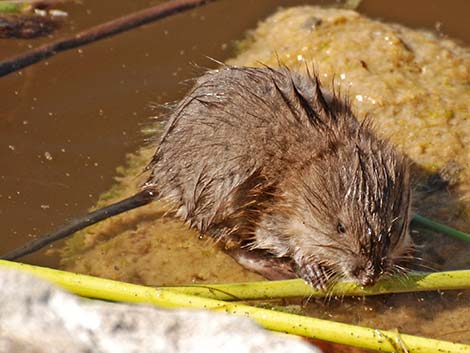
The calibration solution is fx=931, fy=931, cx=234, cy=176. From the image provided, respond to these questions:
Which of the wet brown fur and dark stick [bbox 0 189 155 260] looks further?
dark stick [bbox 0 189 155 260]

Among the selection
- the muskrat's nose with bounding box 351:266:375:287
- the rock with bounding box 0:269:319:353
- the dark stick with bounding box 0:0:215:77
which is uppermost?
the dark stick with bounding box 0:0:215:77

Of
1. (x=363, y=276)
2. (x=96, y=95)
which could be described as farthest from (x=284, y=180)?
(x=96, y=95)

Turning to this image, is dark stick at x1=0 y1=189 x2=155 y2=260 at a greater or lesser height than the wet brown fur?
lesser

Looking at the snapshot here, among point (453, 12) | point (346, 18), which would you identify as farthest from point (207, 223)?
point (453, 12)

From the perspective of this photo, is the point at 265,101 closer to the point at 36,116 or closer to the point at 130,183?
the point at 130,183

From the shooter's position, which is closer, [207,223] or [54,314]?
[54,314]

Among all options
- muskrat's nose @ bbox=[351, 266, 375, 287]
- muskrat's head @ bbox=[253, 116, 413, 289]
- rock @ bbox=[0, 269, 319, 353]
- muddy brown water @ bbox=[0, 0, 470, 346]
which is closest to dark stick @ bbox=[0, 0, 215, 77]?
muddy brown water @ bbox=[0, 0, 470, 346]

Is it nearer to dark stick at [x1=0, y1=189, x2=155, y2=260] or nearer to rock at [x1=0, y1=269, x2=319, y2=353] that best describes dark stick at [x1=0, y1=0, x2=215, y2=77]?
dark stick at [x1=0, y1=189, x2=155, y2=260]

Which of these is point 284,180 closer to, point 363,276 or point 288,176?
point 288,176
